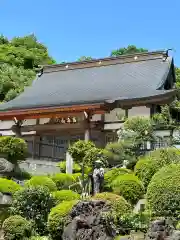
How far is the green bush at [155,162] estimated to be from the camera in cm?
1788

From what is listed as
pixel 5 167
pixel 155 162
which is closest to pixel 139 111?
pixel 5 167

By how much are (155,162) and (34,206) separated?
4988 mm

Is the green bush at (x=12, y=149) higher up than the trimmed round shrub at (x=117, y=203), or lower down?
higher up

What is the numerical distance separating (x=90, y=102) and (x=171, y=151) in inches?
462

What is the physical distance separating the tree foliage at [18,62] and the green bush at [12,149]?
69.2 feet

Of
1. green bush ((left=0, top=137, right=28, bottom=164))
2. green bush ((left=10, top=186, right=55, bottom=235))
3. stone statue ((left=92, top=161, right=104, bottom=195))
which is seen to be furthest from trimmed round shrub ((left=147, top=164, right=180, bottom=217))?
green bush ((left=0, top=137, right=28, bottom=164))

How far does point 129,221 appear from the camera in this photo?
1344cm

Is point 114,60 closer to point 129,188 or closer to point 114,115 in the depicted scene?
point 114,115

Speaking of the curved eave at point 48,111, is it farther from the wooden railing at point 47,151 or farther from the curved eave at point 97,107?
the wooden railing at point 47,151

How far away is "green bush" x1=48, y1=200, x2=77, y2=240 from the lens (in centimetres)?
1398

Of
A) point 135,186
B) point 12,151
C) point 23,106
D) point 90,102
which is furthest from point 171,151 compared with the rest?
point 23,106

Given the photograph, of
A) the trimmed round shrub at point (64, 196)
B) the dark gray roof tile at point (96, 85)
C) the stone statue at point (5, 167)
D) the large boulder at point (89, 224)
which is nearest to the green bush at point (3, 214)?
the trimmed round shrub at point (64, 196)

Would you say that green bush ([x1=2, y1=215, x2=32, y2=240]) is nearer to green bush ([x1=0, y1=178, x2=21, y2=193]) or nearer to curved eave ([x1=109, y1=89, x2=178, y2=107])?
green bush ([x1=0, y1=178, x2=21, y2=193])

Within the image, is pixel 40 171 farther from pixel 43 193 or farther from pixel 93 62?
pixel 93 62
